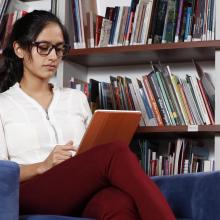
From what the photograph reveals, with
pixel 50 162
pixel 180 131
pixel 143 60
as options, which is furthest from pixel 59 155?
pixel 143 60

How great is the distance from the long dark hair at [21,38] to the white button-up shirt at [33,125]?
0.13m

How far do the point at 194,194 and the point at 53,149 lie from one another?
0.45 meters

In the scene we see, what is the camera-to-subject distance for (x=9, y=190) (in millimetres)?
1209

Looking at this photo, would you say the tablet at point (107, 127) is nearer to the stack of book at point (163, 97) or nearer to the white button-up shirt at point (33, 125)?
the white button-up shirt at point (33, 125)

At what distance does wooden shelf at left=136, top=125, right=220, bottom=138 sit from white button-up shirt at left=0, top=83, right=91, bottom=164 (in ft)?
1.79

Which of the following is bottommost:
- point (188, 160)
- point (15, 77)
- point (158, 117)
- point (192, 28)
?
point (188, 160)

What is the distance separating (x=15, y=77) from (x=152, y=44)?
684 millimetres

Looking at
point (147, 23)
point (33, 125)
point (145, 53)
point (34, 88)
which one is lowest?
point (33, 125)

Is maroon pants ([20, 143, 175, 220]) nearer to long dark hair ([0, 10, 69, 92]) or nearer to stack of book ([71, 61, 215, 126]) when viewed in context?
long dark hair ([0, 10, 69, 92])

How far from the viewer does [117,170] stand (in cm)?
141

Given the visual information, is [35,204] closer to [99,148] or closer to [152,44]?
[99,148]

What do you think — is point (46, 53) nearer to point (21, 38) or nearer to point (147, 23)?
point (21, 38)

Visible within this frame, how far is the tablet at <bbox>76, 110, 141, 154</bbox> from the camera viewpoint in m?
1.54

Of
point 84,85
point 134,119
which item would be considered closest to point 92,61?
point 84,85
